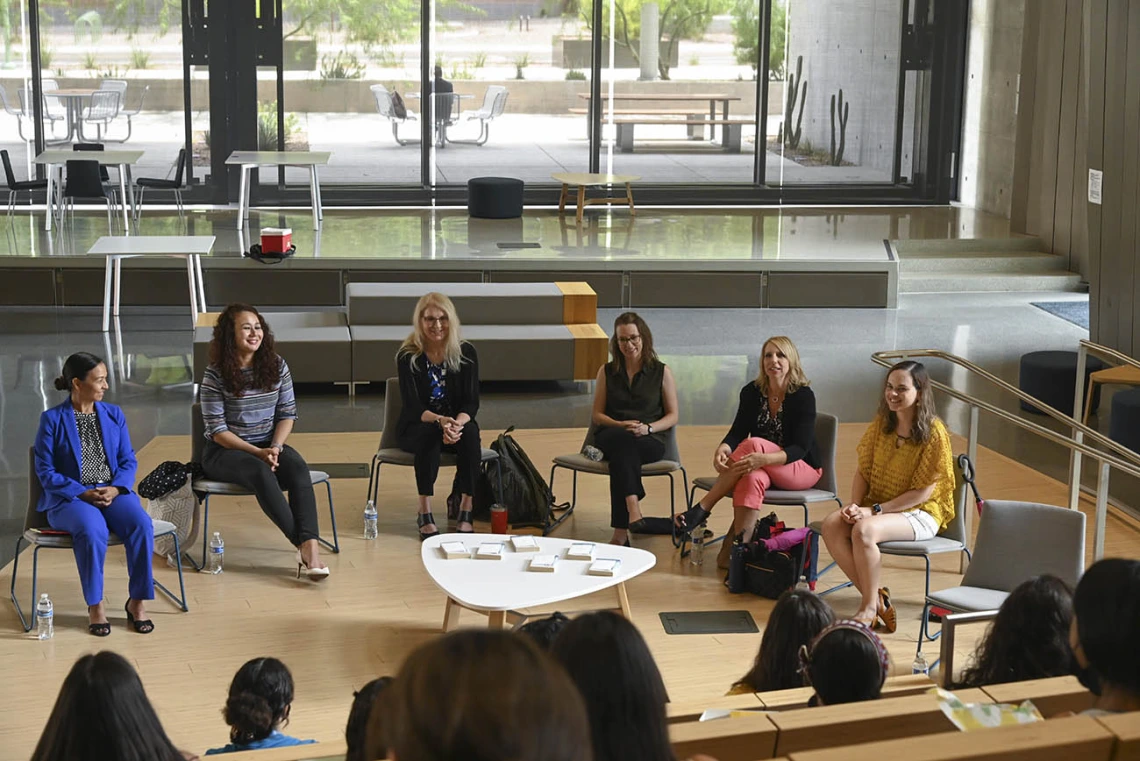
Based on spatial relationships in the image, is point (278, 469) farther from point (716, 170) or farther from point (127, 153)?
point (716, 170)

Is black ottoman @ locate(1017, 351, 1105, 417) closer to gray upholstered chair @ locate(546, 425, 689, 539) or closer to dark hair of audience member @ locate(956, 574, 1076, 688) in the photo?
gray upholstered chair @ locate(546, 425, 689, 539)

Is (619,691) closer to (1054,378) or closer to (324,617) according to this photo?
(324,617)

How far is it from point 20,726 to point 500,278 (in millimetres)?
7798

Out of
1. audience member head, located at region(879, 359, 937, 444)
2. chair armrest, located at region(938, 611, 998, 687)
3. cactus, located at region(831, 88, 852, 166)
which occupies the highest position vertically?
cactus, located at region(831, 88, 852, 166)

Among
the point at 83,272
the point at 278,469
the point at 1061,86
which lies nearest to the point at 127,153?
the point at 83,272

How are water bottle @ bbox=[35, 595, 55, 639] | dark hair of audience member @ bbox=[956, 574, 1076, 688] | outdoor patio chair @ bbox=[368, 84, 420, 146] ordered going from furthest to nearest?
outdoor patio chair @ bbox=[368, 84, 420, 146]
water bottle @ bbox=[35, 595, 55, 639]
dark hair of audience member @ bbox=[956, 574, 1076, 688]

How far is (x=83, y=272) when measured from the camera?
11852mm

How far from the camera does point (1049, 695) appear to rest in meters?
3.02

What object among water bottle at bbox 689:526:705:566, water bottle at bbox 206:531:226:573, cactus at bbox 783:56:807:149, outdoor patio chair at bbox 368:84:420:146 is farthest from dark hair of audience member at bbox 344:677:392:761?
cactus at bbox 783:56:807:149

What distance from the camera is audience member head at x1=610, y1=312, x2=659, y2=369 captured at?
21.6ft

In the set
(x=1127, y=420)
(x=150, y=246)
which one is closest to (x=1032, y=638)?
(x=1127, y=420)

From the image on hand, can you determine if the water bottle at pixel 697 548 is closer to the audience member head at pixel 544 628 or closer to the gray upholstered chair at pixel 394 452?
the gray upholstered chair at pixel 394 452

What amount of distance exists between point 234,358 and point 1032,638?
12.8 feet

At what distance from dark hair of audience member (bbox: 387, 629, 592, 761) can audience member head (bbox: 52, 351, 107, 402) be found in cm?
441
